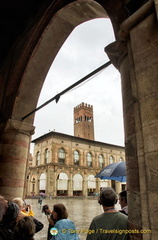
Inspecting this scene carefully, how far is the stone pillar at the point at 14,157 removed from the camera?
4.68 metres

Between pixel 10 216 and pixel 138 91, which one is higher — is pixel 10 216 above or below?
below

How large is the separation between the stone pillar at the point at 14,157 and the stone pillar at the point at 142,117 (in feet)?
12.4

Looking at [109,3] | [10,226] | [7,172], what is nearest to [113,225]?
[10,226]

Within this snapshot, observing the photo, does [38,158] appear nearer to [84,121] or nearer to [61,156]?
[61,156]

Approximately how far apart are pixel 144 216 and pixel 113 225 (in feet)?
1.03

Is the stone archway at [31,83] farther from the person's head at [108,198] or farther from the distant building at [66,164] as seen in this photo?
the distant building at [66,164]

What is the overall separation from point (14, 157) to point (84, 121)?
43.1 meters

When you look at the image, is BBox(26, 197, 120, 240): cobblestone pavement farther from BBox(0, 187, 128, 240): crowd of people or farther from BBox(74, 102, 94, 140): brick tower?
BBox(74, 102, 94, 140): brick tower

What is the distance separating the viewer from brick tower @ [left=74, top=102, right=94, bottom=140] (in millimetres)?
46906

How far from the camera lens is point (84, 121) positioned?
47812 millimetres

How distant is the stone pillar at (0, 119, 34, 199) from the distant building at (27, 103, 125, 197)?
25196 mm

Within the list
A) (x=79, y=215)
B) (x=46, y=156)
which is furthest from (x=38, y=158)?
(x=79, y=215)

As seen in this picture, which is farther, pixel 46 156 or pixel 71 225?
pixel 46 156

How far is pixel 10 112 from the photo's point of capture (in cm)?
528
